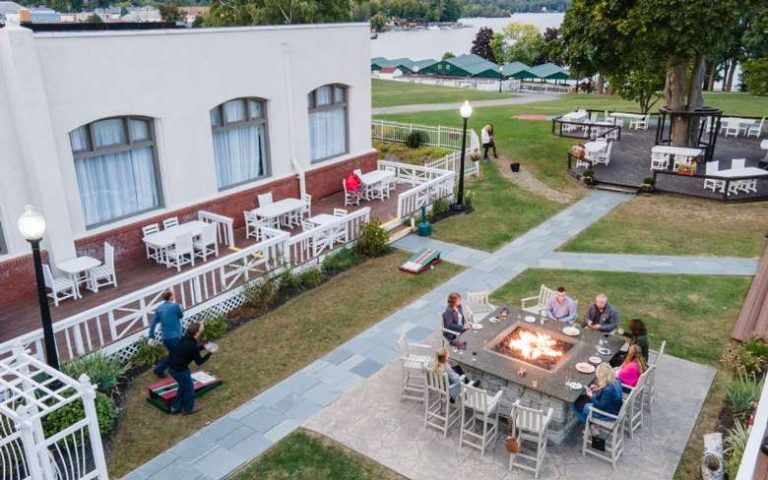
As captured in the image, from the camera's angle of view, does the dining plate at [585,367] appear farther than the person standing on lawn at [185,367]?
No

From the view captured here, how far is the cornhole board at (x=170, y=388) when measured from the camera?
9250mm

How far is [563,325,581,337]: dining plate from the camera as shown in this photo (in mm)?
9523

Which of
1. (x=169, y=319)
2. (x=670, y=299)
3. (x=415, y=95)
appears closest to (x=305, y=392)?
(x=169, y=319)

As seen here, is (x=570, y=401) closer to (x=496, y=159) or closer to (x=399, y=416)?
(x=399, y=416)

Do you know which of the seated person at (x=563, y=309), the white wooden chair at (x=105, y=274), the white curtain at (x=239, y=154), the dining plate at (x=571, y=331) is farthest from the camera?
the white curtain at (x=239, y=154)

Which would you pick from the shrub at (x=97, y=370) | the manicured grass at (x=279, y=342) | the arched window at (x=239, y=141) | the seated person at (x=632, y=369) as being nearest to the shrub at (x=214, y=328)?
the manicured grass at (x=279, y=342)

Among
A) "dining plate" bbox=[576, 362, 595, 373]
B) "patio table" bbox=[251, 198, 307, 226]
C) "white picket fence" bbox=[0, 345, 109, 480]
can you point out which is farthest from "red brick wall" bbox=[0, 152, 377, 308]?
"dining plate" bbox=[576, 362, 595, 373]

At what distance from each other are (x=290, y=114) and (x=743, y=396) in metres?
13.0

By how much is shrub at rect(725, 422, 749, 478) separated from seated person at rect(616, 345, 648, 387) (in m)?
1.31

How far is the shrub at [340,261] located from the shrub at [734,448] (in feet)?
28.8

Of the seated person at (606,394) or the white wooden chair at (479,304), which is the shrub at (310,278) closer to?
the white wooden chair at (479,304)

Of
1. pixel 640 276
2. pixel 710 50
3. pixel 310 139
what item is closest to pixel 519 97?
pixel 710 50

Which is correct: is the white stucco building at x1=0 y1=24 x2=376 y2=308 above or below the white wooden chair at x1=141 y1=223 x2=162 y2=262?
above

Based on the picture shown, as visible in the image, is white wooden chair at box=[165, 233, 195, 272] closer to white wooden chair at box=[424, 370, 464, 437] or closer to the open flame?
white wooden chair at box=[424, 370, 464, 437]
